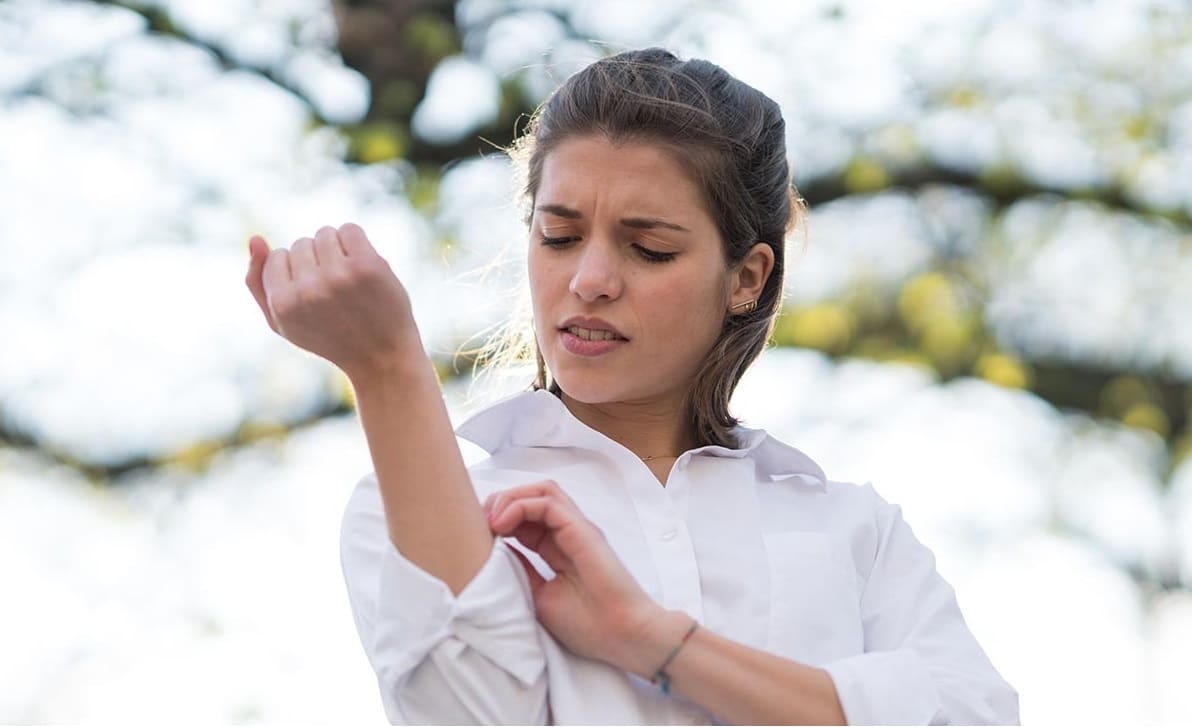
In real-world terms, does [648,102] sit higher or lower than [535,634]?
higher

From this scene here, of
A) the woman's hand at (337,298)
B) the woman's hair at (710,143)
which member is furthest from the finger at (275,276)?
the woman's hair at (710,143)

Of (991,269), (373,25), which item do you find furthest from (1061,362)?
(373,25)

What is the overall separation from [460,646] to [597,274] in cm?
53

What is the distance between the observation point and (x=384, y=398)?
60.4 inches

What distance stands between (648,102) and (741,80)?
28 cm

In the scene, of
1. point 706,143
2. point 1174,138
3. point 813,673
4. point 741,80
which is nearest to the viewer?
point 813,673

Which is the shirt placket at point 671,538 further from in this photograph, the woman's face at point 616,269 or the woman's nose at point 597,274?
the woman's nose at point 597,274

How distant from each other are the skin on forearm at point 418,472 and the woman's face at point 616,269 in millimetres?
395

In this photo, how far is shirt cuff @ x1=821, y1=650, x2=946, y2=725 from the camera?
1.63 meters

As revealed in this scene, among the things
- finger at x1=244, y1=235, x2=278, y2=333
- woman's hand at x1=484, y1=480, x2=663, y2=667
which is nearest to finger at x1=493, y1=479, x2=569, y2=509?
woman's hand at x1=484, y1=480, x2=663, y2=667

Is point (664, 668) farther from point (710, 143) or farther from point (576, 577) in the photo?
point (710, 143)

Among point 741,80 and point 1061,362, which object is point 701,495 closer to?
point 741,80

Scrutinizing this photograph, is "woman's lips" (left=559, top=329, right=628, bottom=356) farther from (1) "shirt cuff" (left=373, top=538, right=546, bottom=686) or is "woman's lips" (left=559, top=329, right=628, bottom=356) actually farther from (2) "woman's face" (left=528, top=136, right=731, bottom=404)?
(1) "shirt cuff" (left=373, top=538, right=546, bottom=686)

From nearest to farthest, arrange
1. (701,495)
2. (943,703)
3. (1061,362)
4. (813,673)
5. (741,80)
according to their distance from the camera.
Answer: (813,673) < (943,703) < (701,495) < (741,80) < (1061,362)
